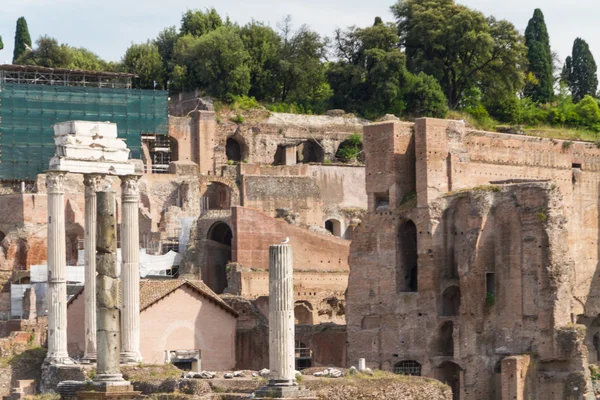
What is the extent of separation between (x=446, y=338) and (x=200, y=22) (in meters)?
31.8

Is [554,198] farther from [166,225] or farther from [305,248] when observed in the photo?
[166,225]

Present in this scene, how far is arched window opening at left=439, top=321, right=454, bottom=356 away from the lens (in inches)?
2672

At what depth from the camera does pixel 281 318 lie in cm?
4441

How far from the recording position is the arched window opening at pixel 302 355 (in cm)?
6969

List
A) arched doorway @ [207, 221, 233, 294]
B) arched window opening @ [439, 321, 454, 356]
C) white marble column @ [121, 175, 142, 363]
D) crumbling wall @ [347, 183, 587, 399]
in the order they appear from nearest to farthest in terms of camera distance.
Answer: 1. white marble column @ [121, 175, 142, 363]
2. crumbling wall @ [347, 183, 587, 399]
3. arched window opening @ [439, 321, 454, 356]
4. arched doorway @ [207, 221, 233, 294]

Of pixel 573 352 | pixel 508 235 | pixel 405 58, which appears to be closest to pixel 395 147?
pixel 508 235

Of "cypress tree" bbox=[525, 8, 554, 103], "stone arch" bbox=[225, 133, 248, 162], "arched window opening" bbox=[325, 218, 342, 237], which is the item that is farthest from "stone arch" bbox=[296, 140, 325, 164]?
"cypress tree" bbox=[525, 8, 554, 103]

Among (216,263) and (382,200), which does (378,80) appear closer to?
(216,263)

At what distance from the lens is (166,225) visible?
262 ft

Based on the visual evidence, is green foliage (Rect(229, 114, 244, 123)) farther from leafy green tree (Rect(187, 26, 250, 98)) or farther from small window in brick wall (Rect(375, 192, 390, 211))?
small window in brick wall (Rect(375, 192, 390, 211))

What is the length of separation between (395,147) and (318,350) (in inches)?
307

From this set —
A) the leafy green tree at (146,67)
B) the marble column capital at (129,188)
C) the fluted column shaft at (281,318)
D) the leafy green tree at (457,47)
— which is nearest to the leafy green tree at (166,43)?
the leafy green tree at (146,67)

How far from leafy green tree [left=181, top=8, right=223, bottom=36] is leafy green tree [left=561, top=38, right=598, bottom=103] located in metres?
18.9

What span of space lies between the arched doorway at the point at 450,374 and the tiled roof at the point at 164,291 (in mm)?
7396
